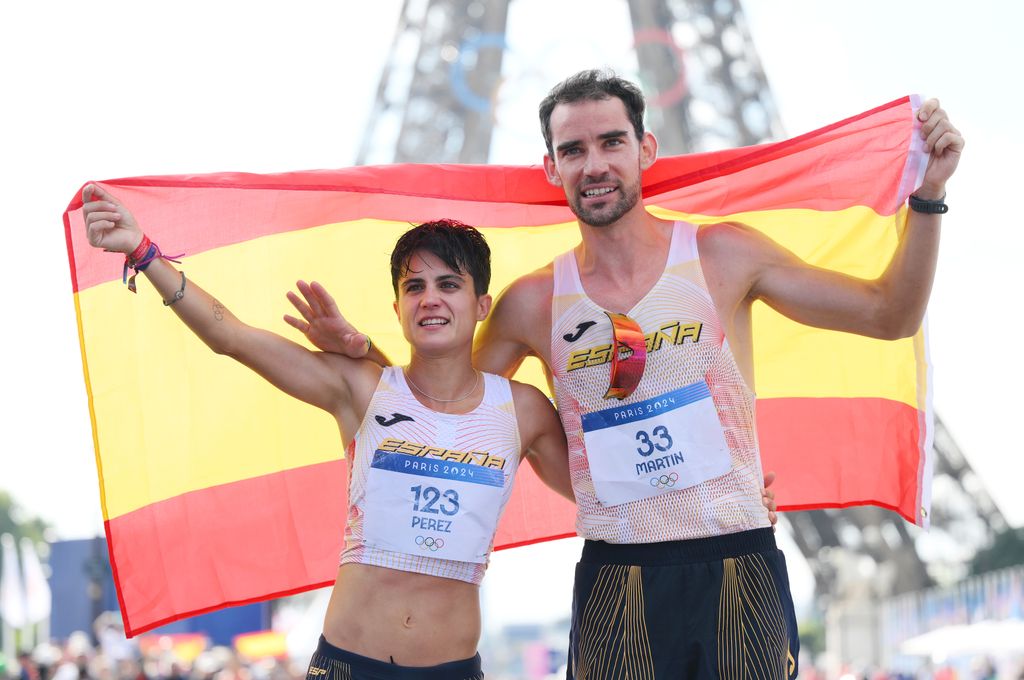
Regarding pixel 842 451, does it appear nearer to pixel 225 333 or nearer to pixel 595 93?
pixel 595 93

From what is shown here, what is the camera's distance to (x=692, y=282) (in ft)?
11.7

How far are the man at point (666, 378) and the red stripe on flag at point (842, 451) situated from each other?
33.1 inches

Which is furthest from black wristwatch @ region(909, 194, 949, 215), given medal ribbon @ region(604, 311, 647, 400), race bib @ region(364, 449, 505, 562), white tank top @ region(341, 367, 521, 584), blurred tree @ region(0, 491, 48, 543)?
blurred tree @ region(0, 491, 48, 543)

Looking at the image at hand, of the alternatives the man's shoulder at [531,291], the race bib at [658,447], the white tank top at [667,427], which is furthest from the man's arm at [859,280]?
the man's shoulder at [531,291]

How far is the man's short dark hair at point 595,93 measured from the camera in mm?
3660

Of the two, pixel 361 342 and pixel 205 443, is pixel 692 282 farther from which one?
pixel 205 443

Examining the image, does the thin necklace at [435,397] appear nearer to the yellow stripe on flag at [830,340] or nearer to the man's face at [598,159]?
the man's face at [598,159]

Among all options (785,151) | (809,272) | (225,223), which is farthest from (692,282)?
(225,223)

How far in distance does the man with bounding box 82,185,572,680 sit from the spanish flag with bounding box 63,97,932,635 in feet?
2.36

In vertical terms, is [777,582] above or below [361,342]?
below

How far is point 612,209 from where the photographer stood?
Answer: 3588 millimetres

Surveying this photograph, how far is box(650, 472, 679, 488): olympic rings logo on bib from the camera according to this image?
11.3 ft

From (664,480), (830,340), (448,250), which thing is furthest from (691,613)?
(830,340)

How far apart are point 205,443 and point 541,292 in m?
1.37
